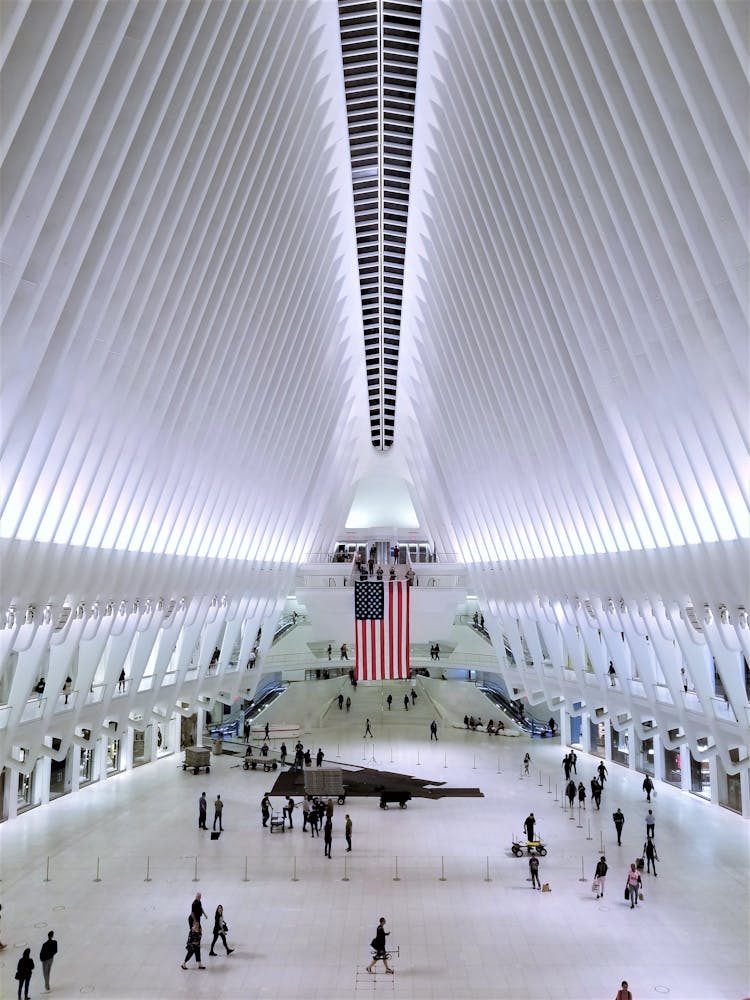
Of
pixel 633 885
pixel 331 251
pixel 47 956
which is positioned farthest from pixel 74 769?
pixel 331 251

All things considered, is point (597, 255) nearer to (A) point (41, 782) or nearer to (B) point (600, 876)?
(B) point (600, 876)

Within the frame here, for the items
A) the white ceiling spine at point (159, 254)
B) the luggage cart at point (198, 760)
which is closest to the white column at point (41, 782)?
the luggage cart at point (198, 760)

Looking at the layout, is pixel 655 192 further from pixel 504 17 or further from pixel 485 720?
pixel 485 720

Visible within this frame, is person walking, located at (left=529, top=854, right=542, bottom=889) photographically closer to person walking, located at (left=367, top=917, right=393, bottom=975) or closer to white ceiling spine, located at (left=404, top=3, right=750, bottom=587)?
person walking, located at (left=367, top=917, right=393, bottom=975)

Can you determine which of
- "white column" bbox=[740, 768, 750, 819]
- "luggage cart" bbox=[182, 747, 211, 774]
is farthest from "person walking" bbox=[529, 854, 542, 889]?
"luggage cart" bbox=[182, 747, 211, 774]

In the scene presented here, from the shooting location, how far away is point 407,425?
46.2 metres

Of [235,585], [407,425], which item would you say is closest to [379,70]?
[235,585]

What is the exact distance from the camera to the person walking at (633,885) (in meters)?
13.9

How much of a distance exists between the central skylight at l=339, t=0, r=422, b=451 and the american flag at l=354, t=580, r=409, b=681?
11.8 m

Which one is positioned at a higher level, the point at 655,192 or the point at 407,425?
the point at 407,425

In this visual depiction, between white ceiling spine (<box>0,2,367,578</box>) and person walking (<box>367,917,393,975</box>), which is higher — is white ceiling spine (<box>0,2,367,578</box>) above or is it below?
above

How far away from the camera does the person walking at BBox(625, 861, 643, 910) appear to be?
45.6 ft

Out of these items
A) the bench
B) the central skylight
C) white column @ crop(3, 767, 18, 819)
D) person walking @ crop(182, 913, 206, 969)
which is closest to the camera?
person walking @ crop(182, 913, 206, 969)

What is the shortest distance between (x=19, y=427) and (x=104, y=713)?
1152cm
